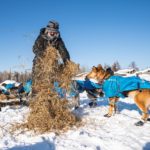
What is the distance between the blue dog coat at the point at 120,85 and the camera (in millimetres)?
7297

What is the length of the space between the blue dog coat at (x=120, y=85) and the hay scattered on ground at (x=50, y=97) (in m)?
1.34

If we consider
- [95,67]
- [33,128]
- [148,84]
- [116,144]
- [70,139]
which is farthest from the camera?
[95,67]

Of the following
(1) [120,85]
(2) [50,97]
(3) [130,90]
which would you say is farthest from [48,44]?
(3) [130,90]

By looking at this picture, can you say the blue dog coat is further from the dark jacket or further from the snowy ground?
the dark jacket

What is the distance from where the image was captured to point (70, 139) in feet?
18.0

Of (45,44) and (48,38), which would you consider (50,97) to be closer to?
(45,44)

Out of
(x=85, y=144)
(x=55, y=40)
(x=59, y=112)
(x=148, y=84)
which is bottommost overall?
(x=85, y=144)

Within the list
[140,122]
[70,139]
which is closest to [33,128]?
[70,139]

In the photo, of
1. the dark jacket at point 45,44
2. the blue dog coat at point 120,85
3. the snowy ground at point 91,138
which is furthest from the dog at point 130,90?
the dark jacket at point 45,44

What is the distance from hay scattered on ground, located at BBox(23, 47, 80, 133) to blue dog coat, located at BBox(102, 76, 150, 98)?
1.34m

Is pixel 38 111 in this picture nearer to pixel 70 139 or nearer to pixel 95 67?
pixel 70 139

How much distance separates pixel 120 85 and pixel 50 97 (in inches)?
80.2

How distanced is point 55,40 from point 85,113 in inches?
85.8

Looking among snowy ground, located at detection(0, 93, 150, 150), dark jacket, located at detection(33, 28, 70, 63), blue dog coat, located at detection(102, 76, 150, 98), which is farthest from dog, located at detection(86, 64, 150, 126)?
dark jacket, located at detection(33, 28, 70, 63)
